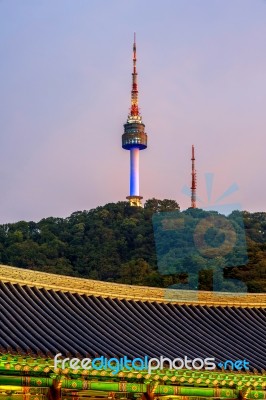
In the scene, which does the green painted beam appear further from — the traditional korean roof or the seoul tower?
the seoul tower

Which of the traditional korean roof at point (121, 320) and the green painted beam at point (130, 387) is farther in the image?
the traditional korean roof at point (121, 320)

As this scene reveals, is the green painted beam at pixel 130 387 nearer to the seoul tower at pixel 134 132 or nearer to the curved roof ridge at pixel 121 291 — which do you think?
the curved roof ridge at pixel 121 291

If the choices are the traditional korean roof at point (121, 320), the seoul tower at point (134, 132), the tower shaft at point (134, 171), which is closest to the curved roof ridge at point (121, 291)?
the traditional korean roof at point (121, 320)

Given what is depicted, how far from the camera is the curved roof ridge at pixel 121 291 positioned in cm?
2219

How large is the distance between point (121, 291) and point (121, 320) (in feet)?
4.11

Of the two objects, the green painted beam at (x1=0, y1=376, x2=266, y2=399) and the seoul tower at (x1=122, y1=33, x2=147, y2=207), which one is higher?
the seoul tower at (x1=122, y1=33, x2=147, y2=207)

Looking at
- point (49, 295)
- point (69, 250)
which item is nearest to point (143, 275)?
point (69, 250)

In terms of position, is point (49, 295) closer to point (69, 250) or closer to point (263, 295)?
point (263, 295)

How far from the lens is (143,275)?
6431cm

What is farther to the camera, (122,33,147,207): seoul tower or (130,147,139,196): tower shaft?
(122,33,147,207): seoul tower

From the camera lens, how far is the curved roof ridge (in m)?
22.2

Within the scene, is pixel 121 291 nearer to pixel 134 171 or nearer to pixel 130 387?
pixel 130 387

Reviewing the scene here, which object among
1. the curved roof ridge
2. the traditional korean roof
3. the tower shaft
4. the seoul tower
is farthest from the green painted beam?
the seoul tower

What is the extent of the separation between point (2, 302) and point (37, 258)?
191 feet
